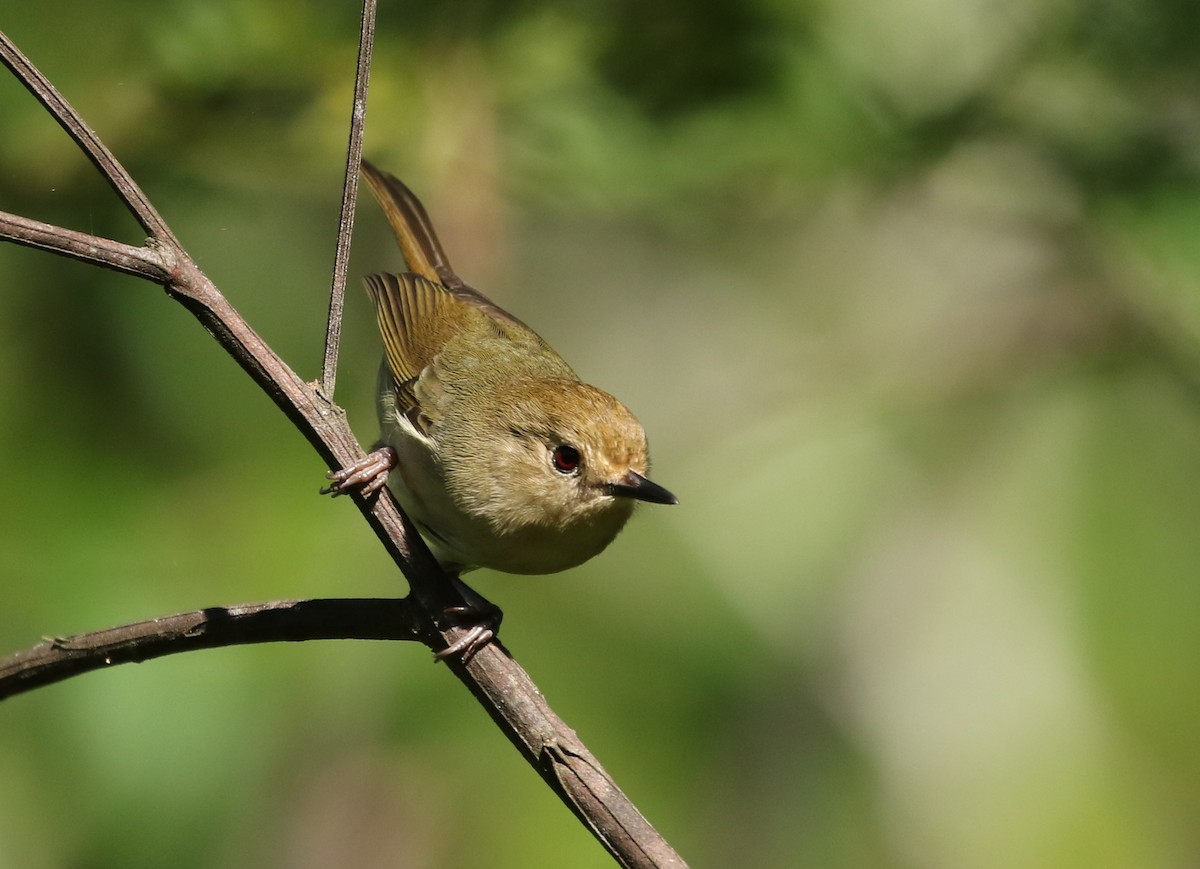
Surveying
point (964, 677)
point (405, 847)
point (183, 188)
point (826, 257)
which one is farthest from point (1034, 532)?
point (183, 188)

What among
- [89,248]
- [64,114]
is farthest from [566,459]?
[64,114]

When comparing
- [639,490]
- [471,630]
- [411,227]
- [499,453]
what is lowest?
[471,630]

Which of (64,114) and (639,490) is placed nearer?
(64,114)

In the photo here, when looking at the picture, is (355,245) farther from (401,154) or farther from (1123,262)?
(1123,262)

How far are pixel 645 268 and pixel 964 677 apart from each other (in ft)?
7.74

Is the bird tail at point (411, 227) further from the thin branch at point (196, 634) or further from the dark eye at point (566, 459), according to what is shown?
the thin branch at point (196, 634)

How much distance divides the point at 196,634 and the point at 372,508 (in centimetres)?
37

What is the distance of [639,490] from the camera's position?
2.99 meters

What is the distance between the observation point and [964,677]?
5.51m

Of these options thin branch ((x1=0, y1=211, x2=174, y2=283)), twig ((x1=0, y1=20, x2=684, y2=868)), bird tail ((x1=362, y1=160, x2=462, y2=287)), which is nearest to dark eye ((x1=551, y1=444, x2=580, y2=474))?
twig ((x1=0, y1=20, x2=684, y2=868))

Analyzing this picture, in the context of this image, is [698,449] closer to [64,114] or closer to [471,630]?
[471,630]

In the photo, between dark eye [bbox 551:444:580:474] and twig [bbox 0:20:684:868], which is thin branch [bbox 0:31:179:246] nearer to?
twig [bbox 0:20:684:868]

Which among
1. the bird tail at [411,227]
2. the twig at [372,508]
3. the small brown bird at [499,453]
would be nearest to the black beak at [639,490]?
the small brown bird at [499,453]

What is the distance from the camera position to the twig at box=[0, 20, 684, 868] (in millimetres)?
1865
